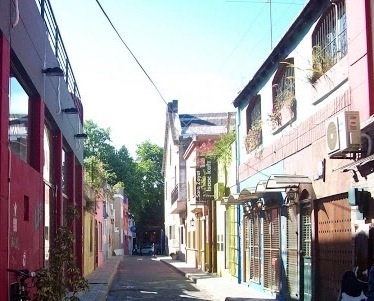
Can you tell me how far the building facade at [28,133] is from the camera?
7398 mm

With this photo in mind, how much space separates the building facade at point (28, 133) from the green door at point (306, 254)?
16.8 feet

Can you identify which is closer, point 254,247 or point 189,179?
point 254,247

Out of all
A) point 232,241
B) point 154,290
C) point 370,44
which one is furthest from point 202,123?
point 370,44

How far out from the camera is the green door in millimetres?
11555

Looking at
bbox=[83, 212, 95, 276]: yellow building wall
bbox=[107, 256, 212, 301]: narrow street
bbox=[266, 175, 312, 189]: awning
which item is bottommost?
bbox=[107, 256, 212, 301]: narrow street

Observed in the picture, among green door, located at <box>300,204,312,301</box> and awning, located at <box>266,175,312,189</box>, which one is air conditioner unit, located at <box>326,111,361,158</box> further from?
green door, located at <box>300,204,312,301</box>

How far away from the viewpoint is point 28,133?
9.99 metres

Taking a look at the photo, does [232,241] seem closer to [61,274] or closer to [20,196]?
[61,274]

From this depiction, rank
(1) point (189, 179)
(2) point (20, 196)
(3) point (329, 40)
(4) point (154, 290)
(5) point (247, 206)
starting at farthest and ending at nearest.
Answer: (1) point (189, 179), (4) point (154, 290), (5) point (247, 206), (3) point (329, 40), (2) point (20, 196)

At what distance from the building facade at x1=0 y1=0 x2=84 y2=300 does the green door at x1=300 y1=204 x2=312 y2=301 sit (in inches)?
201

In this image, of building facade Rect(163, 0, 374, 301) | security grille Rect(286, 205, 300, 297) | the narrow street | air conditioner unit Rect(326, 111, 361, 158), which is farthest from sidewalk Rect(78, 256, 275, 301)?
air conditioner unit Rect(326, 111, 361, 158)

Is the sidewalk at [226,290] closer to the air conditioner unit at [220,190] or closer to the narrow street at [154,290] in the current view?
the narrow street at [154,290]

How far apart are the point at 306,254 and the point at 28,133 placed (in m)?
5.90

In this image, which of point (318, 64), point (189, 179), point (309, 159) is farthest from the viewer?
point (189, 179)
